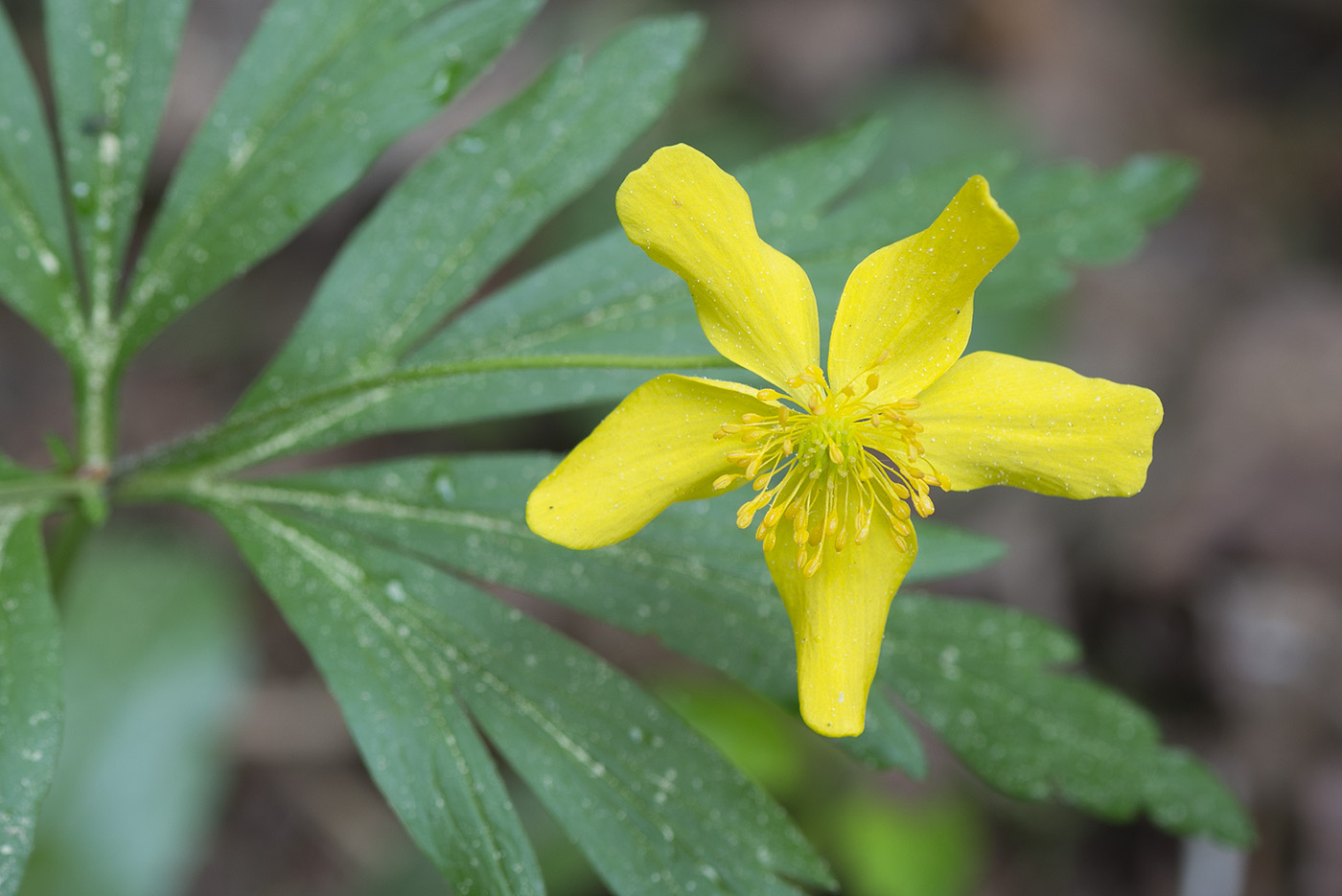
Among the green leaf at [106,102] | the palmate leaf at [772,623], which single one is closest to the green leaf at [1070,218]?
the palmate leaf at [772,623]

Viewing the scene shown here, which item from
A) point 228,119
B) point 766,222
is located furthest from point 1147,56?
point 228,119

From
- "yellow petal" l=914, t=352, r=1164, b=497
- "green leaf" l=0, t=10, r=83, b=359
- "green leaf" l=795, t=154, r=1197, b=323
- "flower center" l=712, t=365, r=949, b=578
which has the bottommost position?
"green leaf" l=0, t=10, r=83, b=359

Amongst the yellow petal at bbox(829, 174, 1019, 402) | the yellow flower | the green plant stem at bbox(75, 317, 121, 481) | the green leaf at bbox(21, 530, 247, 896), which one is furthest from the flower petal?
the green leaf at bbox(21, 530, 247, 896)

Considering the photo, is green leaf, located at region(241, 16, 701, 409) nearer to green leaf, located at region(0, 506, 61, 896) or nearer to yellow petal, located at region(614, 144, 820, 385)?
green leaf, located at region(0, 506, 61, 896)

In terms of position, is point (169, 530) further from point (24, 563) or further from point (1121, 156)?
point (1121, 156)

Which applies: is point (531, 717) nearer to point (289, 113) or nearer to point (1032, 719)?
point (1032, 719)

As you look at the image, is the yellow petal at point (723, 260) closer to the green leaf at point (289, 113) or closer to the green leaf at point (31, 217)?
the green leaf at point (289, 113)
